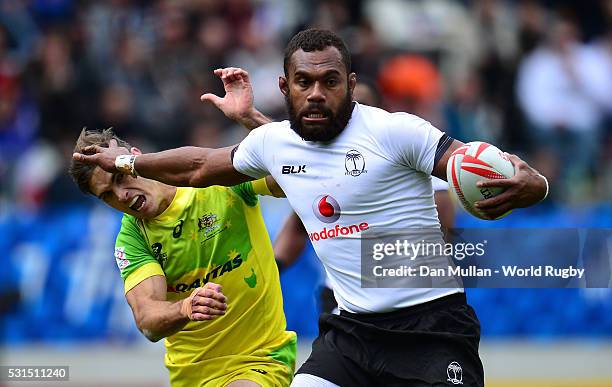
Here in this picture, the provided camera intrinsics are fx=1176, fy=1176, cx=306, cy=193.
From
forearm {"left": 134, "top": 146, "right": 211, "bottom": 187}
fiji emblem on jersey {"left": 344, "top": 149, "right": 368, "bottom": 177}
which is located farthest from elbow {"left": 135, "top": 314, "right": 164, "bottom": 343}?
fiji emblem on jersey {"left": 344, "top": 149, "right": 368, "bottom": 177}

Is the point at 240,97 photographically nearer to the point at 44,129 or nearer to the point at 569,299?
the point at 569,299

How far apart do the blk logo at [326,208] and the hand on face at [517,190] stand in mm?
873

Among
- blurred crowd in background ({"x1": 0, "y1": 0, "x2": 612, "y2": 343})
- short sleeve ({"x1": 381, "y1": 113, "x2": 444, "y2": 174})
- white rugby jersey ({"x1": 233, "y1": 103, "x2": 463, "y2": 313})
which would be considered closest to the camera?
short sleeve ({"x1": 381, "y1": 113, "x2": 444, "y2": 174})

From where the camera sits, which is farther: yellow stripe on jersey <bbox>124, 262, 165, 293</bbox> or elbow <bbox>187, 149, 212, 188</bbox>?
yellow stripe on jersey <bbox>124, 262, 165, 293</bbox>

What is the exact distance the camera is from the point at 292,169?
6.33 m

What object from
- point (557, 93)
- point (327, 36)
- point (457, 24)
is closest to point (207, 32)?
point (457, 24)

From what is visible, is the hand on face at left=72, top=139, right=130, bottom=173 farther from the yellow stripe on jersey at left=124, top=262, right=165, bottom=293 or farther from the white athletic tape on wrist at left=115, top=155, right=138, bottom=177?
the yellow stripe on jersey at left=124, top=262, right=165, bottom=293

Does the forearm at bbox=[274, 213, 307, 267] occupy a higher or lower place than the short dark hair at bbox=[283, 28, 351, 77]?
→ lower

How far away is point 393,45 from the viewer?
15.6 metres

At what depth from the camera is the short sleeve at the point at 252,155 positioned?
6438 mm

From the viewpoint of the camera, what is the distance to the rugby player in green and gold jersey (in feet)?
23.0

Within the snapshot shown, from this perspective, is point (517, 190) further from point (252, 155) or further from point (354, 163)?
point (252, 155)

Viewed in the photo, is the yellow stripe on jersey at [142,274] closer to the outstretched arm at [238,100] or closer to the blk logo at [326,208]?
the outstretched arm at [238,100]

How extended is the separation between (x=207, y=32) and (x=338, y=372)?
374 inches
